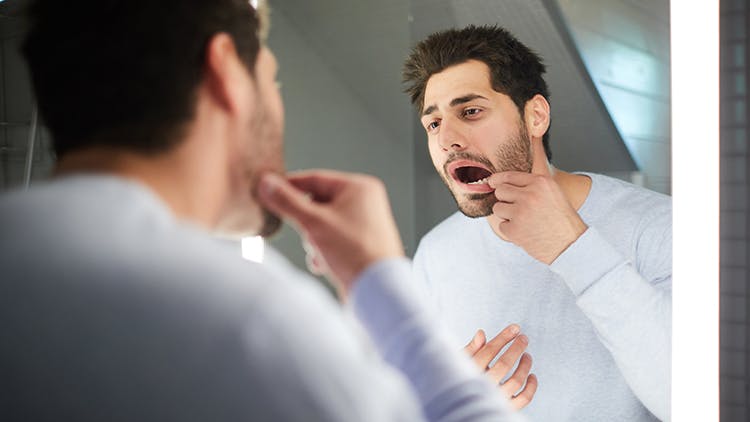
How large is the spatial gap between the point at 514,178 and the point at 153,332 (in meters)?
1.07

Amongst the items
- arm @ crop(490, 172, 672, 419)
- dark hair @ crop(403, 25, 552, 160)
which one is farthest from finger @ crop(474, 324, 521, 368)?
dark hair @ crop(403, 25, 552, 160)

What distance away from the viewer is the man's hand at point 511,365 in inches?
56.4

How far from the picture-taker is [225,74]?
66cm

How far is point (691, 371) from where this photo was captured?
136 cm

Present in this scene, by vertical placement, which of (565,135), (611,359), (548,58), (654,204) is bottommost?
(611,359)

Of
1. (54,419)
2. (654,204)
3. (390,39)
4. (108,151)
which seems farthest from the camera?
(390,39)

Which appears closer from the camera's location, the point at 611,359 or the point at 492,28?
the point at 611,359

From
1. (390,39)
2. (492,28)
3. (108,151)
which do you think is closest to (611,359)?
(492,28)

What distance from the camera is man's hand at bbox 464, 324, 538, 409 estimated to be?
1.43m

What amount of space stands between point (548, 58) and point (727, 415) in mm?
876

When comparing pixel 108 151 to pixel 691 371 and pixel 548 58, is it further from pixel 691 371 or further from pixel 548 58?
pixel 691 371

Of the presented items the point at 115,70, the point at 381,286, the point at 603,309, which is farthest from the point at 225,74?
the point at 603,309

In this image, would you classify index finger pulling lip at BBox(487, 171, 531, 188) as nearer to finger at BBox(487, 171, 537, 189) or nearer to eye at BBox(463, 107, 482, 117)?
finger at BBox(487, 171, 537, 189)

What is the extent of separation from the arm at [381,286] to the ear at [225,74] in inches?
4.1
